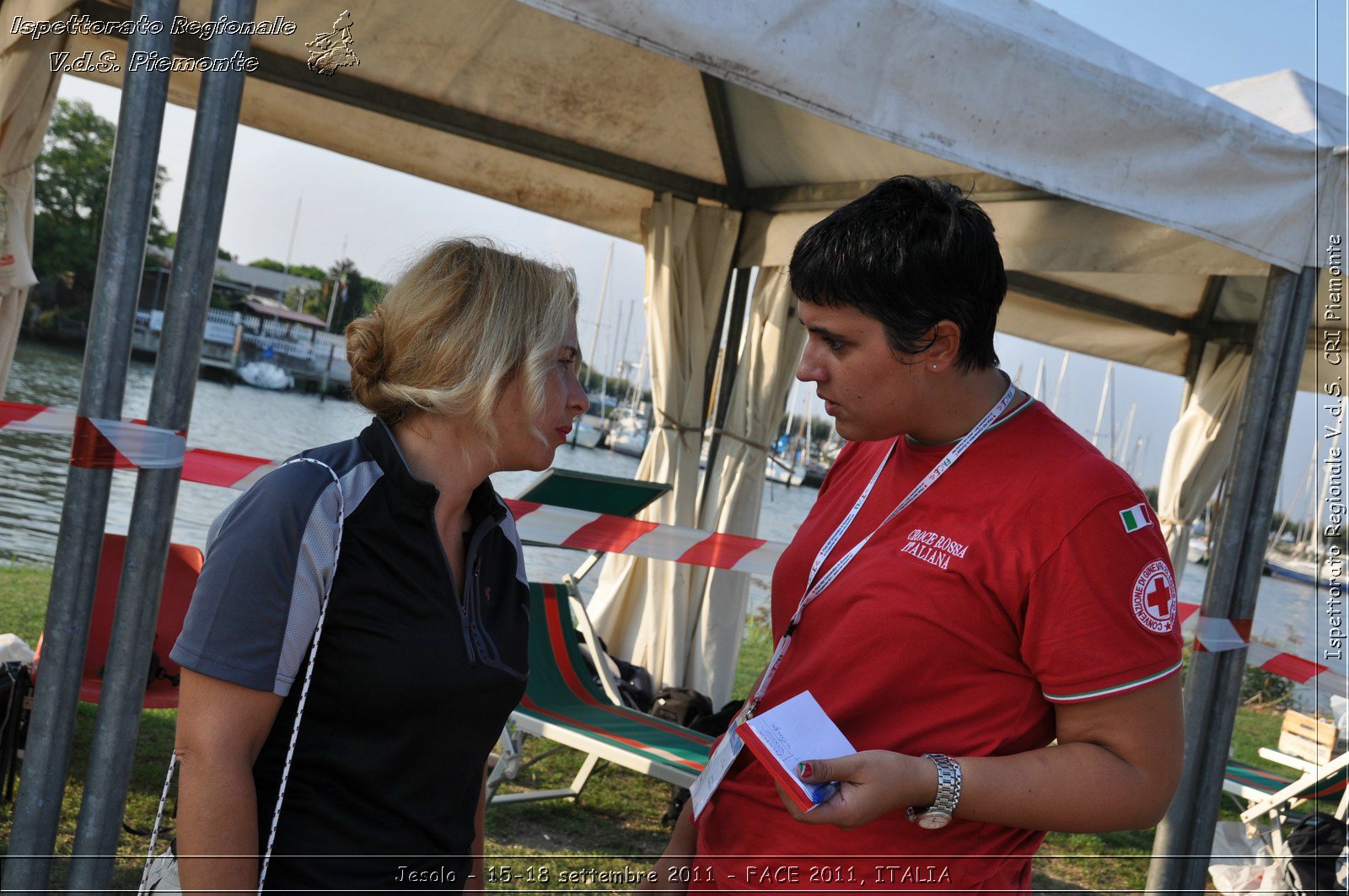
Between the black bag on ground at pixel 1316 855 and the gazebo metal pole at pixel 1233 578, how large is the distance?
934 millimetres

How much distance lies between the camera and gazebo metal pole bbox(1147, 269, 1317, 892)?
11.0 feet

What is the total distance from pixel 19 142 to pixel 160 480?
8.18 feet

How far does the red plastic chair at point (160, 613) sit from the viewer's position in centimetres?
382

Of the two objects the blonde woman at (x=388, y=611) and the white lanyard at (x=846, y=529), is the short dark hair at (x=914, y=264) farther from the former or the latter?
the blonde woman at (x=388, y=611)

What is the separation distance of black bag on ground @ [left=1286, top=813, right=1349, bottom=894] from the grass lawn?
0.73 m

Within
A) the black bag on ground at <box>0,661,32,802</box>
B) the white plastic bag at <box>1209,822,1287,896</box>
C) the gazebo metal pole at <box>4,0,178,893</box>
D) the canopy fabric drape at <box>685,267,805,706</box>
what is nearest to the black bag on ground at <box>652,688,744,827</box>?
the canopy fabric drape at <box>685,267,805,706</box>

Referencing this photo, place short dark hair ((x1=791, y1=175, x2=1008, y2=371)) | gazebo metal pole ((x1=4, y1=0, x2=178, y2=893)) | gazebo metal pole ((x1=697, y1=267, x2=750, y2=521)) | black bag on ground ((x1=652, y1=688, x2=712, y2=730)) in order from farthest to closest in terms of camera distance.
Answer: gazebo metal pole ((x1=697, y1=267, x2=750, y2=521)), black bag on ground ((x1=652, y1=688, x2=712, y2=730)), gazebo metal pole ((x1=4, y1=0, x2=178, y2=893)), short dark hair ((x1=791, y1=175, x2=1008, y2=371))

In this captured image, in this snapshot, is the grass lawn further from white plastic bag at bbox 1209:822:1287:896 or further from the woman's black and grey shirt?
the woman's black and grey shirt

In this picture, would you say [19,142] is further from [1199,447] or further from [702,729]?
[1199,447]

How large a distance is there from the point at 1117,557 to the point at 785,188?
4.49 metres

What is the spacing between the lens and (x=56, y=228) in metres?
53.3

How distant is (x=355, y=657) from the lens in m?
1.35

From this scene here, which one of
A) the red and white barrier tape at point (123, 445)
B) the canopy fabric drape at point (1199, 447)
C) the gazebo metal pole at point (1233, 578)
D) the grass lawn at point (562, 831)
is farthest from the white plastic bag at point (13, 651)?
the canopy fabric drape at point (1199, 447)


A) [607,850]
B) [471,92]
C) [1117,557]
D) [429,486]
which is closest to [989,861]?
[1117,557]
